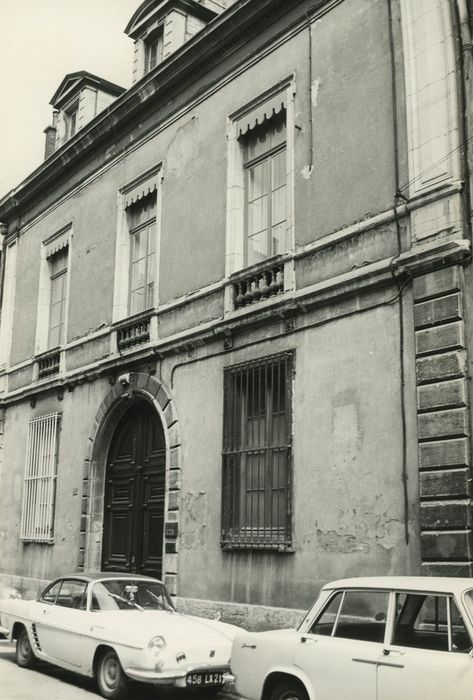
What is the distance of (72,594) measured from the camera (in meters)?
9.56

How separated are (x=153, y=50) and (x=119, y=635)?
1256 cm

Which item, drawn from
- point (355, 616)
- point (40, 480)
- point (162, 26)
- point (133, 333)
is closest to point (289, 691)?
point (355, 616)

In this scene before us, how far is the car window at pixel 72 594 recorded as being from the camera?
9.33 meters

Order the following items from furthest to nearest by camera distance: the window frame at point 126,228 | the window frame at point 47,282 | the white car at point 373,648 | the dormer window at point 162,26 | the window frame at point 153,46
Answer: the window frame at point 47,282, the window frame at point 153,46, the dormer window at point 162,26, the window frame at point 126,228, the white car at point 373,648

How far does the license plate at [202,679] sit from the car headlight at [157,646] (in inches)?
14.8

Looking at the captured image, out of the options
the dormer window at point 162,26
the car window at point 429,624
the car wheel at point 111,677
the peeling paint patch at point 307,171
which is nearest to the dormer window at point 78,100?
the dormer window at point 162,26

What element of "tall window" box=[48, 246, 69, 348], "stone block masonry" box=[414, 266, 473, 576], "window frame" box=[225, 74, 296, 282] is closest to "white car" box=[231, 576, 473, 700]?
"stone block masonry" box=[414, 266, 473, 576]

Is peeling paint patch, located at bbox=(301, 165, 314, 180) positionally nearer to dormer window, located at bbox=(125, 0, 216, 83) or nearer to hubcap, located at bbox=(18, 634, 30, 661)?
dormer window, located at bbox=(125, 0, 216, 83)

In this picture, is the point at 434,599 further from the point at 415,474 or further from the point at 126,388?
the point at 126,388

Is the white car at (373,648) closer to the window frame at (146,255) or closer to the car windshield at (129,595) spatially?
the car windshield at (129,595)

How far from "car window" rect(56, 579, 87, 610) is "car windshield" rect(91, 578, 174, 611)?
0.17 metres

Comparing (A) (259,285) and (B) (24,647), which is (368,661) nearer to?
(B) (24,647)

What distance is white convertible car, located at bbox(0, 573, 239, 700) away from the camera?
793 cm

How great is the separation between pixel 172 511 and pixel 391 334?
512 cm
